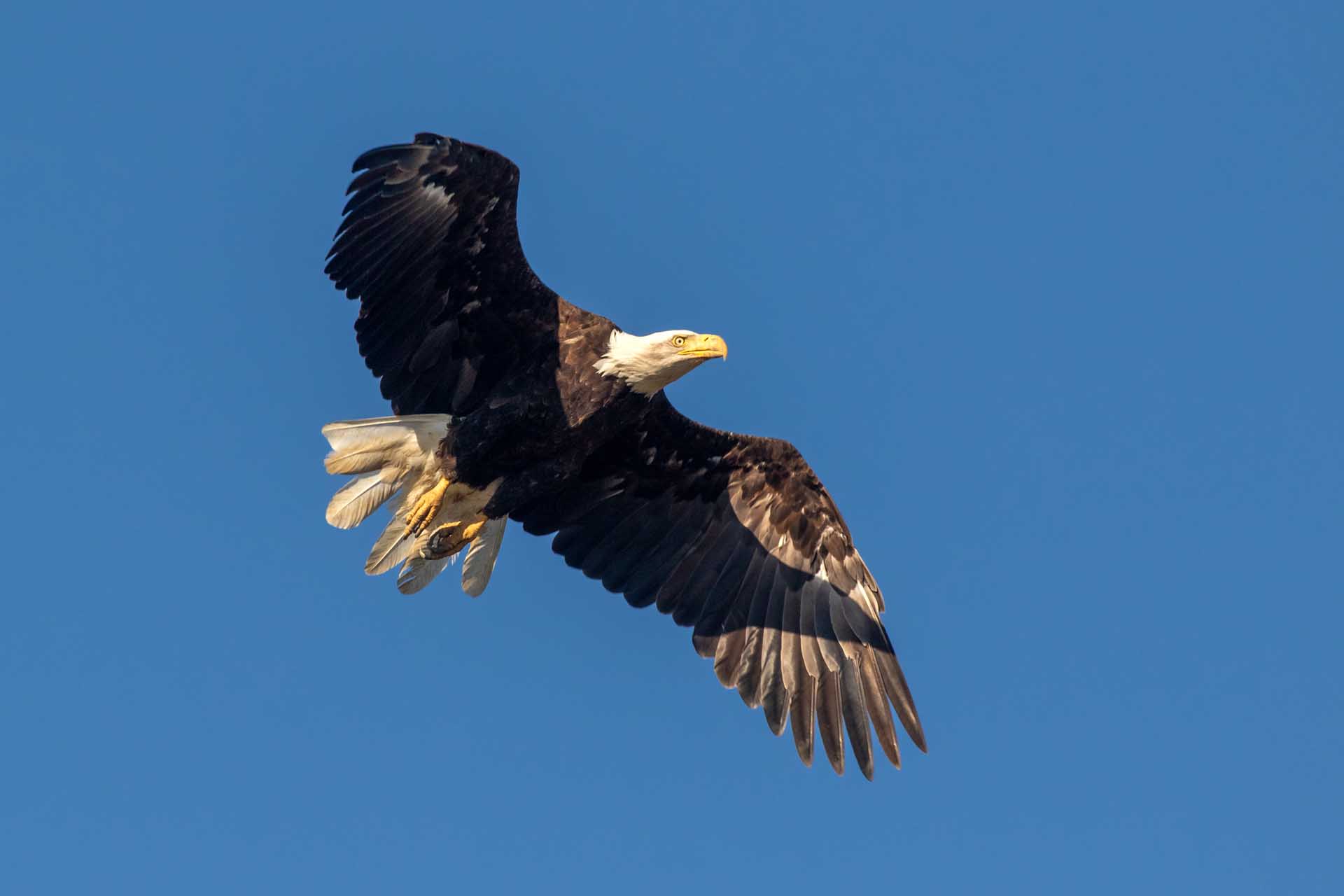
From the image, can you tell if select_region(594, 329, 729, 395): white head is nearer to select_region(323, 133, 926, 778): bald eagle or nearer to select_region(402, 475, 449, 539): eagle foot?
select_region(323, 133, 926, 778): bald eagle

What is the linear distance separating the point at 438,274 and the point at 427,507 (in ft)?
5.38

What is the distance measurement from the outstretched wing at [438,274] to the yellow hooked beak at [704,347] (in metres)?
0.96

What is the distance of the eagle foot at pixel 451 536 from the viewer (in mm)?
13328

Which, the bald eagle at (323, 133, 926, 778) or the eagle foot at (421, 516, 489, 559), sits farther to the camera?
the eagle foot at (421, 516, 489, 559)

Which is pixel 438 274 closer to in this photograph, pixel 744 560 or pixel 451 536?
pixel 451 536

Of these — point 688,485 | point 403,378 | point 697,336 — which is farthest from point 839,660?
point 403,378

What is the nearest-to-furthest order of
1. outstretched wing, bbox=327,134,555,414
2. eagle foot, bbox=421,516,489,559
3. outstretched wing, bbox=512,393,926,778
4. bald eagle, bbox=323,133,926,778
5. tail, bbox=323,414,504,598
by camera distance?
outstretched wing, bbox=327,134,555,414 < bald eagle, bbox=323,133,926,778 < tail, bbox=323,414,504,598 < eagle foot, bbox=421,516,489,559 < outstretched wing, bbox=512,393,926,778

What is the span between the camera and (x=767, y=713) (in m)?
13.5

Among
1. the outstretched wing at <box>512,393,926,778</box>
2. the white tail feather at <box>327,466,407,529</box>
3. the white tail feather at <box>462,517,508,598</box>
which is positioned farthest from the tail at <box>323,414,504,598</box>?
the outstretched wing at <box>512,393,926,778</box>

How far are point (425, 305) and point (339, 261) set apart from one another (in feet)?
2.25

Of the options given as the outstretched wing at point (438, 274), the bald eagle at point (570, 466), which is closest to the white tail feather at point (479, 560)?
the bald eagle at point (570, 466)

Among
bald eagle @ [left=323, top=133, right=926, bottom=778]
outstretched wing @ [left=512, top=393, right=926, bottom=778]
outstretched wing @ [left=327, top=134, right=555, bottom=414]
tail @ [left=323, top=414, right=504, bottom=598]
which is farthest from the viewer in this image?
outstretched wing @ [left=512, top=393, right=926, bottom=778]

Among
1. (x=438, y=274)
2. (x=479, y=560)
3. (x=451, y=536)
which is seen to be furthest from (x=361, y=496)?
(x=438, y=274)

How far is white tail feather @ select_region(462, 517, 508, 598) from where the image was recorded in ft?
45.3
